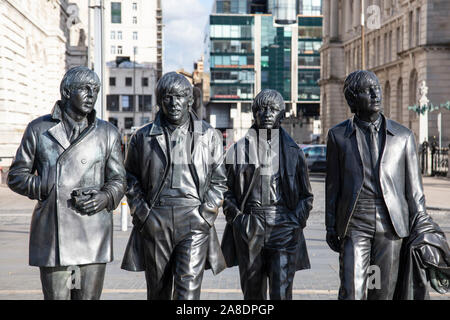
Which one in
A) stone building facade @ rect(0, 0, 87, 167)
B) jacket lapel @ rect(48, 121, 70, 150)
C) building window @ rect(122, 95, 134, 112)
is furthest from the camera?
building window @ rect(122, 95, 134, 112)

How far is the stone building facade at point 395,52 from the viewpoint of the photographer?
49.0m

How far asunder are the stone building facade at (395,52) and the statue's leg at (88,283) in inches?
1502

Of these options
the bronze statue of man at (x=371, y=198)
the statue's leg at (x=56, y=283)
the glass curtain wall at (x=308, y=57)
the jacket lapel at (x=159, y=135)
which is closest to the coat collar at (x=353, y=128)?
the bronze statue of man at (x=371, y=198)

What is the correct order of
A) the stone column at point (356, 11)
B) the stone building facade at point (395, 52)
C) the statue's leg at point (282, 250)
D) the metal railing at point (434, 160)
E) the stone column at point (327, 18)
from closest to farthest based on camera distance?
the statue's leg at point (282, 250) < the metal railing at point (434, 160) < the stone building facade at point (395, 52) < the stone column at point (356, 11) < the stone column at point (327, 18)

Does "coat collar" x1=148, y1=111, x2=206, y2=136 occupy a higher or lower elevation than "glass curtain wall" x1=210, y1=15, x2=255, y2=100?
lower

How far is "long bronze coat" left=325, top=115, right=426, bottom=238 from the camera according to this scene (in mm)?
5570

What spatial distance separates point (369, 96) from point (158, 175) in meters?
1.80

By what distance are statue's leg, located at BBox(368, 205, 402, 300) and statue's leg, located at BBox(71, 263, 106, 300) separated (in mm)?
2119

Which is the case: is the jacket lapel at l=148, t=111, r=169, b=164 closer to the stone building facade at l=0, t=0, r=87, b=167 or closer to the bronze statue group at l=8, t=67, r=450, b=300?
the bronze statue group at l=8, t=67, r=450, b=300

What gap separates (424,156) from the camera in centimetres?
3522

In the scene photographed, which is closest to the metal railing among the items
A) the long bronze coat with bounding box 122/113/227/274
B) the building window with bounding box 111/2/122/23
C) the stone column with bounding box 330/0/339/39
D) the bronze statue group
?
the building window with bounding box 111/2/122/23

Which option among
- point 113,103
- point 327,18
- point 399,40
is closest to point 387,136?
point 399,40

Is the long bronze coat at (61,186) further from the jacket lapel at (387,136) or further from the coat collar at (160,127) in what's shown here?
the jacket lapel at (387,136)
